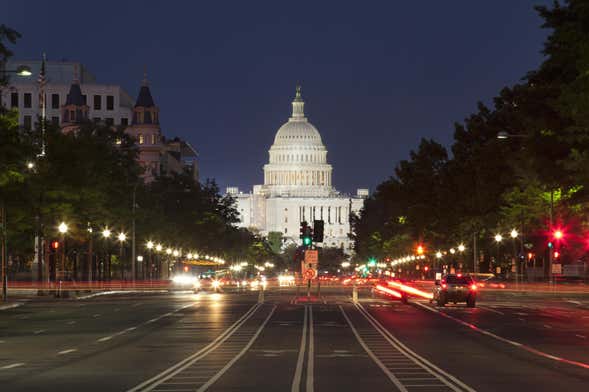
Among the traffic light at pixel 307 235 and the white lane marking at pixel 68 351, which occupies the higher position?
the traffic light at pixel 307 235

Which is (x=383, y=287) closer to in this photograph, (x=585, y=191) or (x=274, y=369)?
(x=585, y=191)

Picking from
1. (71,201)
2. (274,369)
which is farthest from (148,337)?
(71,201)

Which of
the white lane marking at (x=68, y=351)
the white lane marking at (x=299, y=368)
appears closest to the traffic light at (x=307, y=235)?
the white lane marking at (x=299, y=368)

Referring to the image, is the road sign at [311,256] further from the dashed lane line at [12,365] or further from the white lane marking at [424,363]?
the dashed lane line at [12,365]

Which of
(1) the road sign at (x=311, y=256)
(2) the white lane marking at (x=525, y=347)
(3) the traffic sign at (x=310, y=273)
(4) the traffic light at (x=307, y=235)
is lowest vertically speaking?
(2) the white lane marking at (x=525, y=347)

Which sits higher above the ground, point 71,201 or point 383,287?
A: point 71,201

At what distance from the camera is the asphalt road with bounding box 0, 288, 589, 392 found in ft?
79.8

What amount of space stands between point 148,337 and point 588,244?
207 ft

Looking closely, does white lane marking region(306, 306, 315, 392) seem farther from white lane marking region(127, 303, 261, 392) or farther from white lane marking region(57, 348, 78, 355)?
white lane marking region(57, 348, 78, 355)

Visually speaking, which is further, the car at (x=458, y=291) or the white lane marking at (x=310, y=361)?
the car at (x=458, y=291)

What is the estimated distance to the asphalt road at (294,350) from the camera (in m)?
24.3

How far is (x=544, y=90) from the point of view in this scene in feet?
228

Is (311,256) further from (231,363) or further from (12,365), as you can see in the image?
(12,365)

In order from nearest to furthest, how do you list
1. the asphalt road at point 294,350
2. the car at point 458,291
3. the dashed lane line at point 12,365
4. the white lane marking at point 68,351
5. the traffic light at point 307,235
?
1. the asphalt road at point 294,350
2. the dashed lane line at point 12,365
3. the white lane marking at point 68,351
4. the car at point 458,291
5. the traffic light at point 307,235
